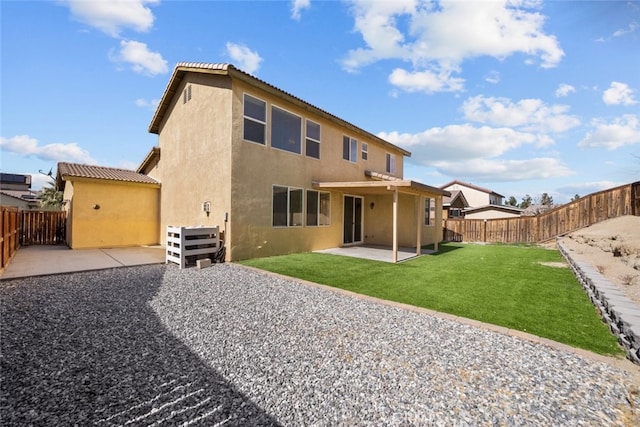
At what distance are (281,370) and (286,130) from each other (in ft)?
30.9

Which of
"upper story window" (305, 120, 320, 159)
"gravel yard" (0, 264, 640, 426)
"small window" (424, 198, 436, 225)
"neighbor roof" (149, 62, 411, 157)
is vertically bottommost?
"gravel yard" (0, 264, 640, 426)

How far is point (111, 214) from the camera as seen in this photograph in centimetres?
1259

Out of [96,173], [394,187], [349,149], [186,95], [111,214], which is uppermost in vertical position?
[186,95]

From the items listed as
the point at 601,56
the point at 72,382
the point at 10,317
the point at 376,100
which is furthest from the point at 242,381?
the point at 376,100

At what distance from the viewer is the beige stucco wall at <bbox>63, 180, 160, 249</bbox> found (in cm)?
1179

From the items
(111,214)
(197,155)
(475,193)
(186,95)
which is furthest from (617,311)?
(475,193)

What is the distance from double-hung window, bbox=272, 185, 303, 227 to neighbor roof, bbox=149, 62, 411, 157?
3.40 metres

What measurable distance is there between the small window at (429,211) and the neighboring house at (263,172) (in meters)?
0.51

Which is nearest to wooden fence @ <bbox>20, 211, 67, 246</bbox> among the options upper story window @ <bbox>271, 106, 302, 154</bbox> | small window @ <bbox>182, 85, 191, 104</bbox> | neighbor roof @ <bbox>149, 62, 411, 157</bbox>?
neighbor roof @ <bbox>149, 62, 411, 157</bbox>

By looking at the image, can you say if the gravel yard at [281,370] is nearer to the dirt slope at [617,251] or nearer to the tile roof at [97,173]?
the dirt slope at [617,251]

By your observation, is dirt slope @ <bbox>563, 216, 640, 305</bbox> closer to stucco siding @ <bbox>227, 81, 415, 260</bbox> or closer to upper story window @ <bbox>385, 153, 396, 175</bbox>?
stucco siding @ <bbox>227, 81, 415, 260</bbox>

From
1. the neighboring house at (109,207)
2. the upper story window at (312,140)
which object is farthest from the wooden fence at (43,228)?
the upper story window at (312,140)

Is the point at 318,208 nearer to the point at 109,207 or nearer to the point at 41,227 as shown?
the point at 109,207

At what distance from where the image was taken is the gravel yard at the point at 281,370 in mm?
2412
